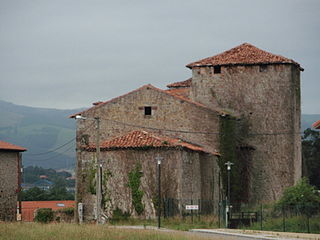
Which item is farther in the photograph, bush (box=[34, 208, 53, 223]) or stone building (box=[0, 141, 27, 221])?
stone building (box=[0, 141, 27, 221])

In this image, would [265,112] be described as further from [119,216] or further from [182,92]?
[119,216]

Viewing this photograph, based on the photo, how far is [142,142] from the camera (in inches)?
2112

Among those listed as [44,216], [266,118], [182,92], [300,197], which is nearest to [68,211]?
[44,216]

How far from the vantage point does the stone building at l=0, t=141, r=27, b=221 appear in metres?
68.4

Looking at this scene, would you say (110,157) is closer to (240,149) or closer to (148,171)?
(148,171)

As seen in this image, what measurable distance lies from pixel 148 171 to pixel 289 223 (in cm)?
1165

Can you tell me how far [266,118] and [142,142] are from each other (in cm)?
1273

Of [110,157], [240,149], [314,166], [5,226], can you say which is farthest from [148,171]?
[314,166]

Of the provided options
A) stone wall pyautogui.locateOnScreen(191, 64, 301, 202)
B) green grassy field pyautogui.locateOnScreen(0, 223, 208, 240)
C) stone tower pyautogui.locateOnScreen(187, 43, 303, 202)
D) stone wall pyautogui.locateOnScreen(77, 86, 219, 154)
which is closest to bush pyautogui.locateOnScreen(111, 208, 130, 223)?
stone wall pyautogui.locateOnScreen(77, 86, 219, 154)

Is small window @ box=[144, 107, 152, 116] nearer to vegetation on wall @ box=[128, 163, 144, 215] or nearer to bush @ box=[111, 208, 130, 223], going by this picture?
vegetation on wall @ box=[128, 163, 144, 215]

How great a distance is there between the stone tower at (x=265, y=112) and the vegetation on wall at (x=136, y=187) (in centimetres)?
1213

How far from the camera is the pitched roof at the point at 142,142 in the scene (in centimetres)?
5303

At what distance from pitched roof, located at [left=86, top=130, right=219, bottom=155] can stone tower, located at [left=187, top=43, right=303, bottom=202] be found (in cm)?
772

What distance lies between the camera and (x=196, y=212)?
2051 inches
